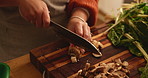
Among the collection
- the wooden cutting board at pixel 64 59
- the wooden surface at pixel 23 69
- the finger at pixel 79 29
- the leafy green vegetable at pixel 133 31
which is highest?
the finger at pixel 79 29

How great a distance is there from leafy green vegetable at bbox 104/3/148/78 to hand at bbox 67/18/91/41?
0.20 meters

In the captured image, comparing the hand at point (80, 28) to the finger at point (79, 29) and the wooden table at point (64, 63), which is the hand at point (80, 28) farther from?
the wooden table at point (64, 63)

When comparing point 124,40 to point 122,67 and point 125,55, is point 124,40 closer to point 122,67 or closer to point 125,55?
point 125,55

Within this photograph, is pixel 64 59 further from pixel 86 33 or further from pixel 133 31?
pixel 133 31

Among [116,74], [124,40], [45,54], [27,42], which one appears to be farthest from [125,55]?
[27,42]

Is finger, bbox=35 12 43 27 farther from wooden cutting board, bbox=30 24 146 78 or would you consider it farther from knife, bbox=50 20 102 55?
wooden cutting board, bbox=30 24 146 78

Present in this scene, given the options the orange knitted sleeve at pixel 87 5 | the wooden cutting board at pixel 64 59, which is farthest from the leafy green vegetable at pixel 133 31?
the orange knitted sleeve at pixel 87 5

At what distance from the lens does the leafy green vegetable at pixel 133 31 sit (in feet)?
3.74

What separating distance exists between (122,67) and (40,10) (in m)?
0.46

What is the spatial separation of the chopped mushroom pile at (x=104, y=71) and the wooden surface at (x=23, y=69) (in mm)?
226

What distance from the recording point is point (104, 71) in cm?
93

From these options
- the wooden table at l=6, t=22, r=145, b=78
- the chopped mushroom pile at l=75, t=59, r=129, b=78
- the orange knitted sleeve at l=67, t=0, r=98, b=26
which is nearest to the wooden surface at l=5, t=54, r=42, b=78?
the wooden table at l=6, t=22, r=145, b=78

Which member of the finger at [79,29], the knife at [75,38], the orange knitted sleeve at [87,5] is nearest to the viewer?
the knife at [75,38]

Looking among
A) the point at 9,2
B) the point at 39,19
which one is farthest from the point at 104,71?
the point at 9,2
